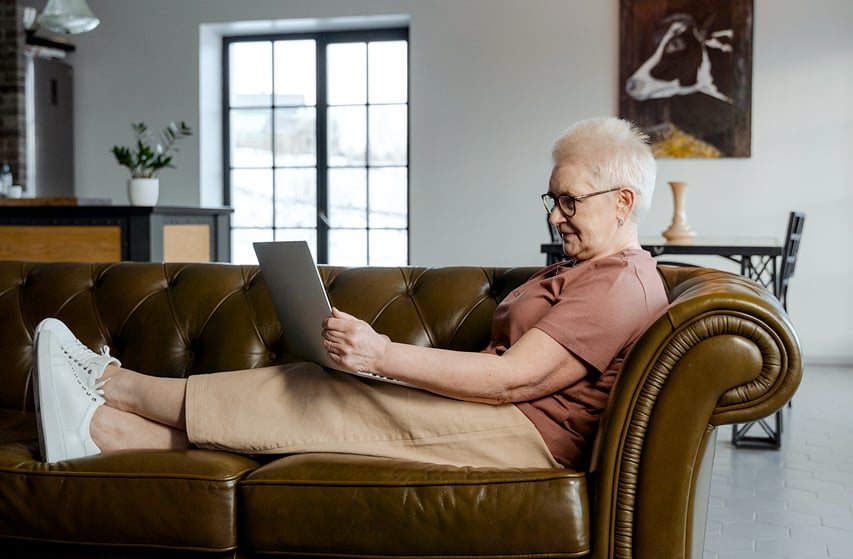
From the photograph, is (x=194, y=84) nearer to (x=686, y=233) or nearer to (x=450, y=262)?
(x=450, y=262)

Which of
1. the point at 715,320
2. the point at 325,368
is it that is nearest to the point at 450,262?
the point at 325,368

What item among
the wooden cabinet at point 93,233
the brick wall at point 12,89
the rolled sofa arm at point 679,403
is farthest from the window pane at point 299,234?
the rolled sofa arm at point 679,403

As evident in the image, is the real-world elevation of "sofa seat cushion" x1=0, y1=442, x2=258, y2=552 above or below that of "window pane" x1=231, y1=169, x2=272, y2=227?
below

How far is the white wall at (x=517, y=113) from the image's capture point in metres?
6.11

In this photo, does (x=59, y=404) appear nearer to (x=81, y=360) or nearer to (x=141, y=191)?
(x=81, y=360)

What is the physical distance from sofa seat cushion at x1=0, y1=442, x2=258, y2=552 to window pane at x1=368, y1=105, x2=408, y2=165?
532 cm

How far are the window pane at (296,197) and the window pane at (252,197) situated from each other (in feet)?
0.26

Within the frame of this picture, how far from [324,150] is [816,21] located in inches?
140

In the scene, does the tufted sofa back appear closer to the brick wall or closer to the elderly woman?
the elderly woman

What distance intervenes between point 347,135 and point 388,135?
32 cm

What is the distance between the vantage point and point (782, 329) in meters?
1.47

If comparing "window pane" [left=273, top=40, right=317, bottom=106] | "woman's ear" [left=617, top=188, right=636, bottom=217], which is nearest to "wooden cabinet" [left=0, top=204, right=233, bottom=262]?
"window pane" [left=273, top=40, right=317, bottom=106]

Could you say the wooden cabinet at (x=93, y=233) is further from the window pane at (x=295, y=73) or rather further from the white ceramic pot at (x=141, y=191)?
the window pane at (x=295, y=73)

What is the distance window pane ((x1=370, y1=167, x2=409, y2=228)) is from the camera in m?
6.95
